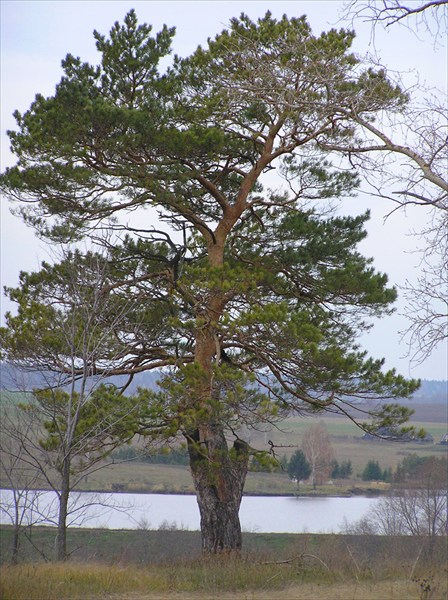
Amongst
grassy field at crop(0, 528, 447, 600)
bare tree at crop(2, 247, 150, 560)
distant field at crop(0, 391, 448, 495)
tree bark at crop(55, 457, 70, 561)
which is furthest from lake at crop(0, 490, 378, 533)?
grassy field at crop(0, 528, 447, 600)

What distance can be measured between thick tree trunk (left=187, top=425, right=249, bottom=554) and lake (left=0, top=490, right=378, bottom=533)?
1740cm

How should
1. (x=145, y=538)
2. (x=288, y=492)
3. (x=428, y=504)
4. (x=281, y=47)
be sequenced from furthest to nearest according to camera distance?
(x=288, y=492)
(x=428, y=504)
(x=145, y=538)
(x=281, y=47)

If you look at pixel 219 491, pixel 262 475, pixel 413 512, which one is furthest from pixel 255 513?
pixel 219 491

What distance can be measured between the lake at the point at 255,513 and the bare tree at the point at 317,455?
2.78m

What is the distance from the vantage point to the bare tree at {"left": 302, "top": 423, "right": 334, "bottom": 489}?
57.4 m

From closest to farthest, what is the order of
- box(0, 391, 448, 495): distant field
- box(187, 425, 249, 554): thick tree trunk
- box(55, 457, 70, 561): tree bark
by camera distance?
box(55, 457, 70, 561): tree bark < box(187, 425, 249, 554): thick tree trunk < box(0, 391, 448, 495): distant field

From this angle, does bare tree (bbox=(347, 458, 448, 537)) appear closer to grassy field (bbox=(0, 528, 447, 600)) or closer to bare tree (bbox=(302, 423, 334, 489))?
bare tree (bbox=(302, 423, 334, 489))

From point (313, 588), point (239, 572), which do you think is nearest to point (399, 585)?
point (313, 588)

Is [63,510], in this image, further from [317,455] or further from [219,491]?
[317,455]

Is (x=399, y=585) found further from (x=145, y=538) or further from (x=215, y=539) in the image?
(x=145, y=538)

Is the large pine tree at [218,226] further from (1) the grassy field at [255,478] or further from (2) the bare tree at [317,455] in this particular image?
(2) the bare tree at [317,455]

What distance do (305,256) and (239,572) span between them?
5764mm

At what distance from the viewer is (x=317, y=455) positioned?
5978 cm

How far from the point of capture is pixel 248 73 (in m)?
10.4
